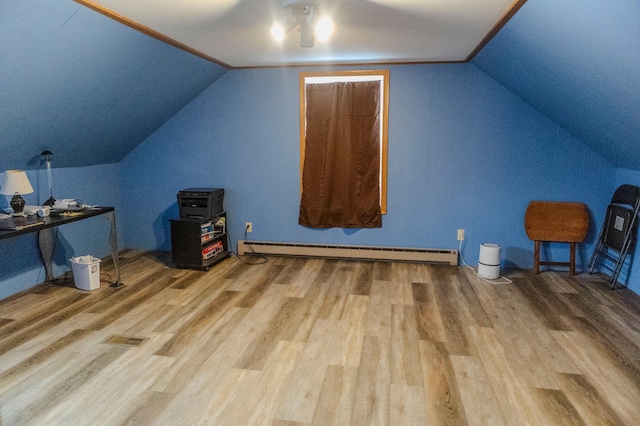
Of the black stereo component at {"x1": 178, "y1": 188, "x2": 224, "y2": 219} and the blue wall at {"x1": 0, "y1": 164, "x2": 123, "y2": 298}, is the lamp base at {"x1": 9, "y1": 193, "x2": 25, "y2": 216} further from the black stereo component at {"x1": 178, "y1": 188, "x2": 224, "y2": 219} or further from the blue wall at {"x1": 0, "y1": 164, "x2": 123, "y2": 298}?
the black stereo component at {"x1": 178, "y1": 188, "x2": 224, "y2": 219}

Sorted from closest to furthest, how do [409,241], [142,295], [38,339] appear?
[38,339] → [142,295] → [409,241]

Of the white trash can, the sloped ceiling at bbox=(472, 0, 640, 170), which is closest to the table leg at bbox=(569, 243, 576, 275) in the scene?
the sloped ceiling at bbox=(472, 0, 640, 170)

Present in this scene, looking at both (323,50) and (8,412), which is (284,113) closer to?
(323,50)

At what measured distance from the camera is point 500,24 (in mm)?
2941

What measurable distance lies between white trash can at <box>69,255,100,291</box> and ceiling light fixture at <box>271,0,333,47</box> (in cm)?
259

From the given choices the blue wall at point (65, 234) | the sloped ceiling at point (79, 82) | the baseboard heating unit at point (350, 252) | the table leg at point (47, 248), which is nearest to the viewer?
the sloped ceiling at point (79, 82)

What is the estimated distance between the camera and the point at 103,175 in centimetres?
482

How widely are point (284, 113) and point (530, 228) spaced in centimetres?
288

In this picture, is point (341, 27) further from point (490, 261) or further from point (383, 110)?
point (490, 261)

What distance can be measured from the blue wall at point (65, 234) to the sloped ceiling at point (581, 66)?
4.17 metres

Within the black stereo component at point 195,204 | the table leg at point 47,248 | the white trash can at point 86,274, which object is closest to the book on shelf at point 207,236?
the black stereo component at point 195,204

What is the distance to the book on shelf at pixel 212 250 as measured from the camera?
440cm

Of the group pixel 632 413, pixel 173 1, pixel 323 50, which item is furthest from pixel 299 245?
pixel 632 413

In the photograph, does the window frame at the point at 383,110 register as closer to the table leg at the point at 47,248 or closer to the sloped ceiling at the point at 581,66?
the sloped ceiling at the point at 581,66
